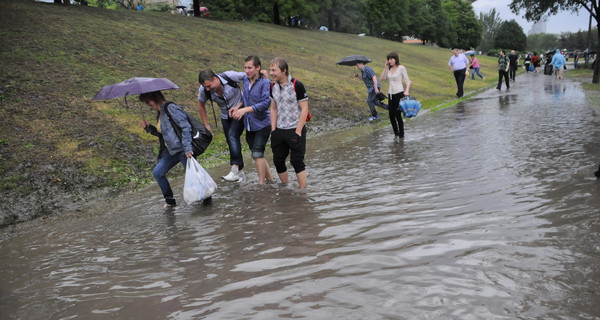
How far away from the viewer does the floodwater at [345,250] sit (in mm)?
3352

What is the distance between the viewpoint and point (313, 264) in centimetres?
407

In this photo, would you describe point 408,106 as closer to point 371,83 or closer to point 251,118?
point 371,83

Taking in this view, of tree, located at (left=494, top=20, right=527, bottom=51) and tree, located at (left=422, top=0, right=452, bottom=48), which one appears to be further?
tree, located at (left=494, top=20, right=527, bottom=51)

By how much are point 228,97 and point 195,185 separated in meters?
1.58

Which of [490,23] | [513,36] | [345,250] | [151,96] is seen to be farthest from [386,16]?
[490,23]

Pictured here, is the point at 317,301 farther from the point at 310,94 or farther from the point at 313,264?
the point at 310,94

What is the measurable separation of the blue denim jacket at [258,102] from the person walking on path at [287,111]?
1.13ft

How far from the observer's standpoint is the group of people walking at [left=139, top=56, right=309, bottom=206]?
6.44 m

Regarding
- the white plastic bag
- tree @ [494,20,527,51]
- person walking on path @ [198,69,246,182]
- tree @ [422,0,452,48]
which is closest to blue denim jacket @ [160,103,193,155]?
the white plastic bag

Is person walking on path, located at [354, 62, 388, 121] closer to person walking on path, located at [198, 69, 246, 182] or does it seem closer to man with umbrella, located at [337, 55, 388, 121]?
man with umbrella, located at [337, 55, 388, 121]

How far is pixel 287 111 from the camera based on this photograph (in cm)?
655

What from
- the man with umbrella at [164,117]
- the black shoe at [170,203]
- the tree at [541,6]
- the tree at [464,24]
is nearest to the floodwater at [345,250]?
the black shoe at [170,203]

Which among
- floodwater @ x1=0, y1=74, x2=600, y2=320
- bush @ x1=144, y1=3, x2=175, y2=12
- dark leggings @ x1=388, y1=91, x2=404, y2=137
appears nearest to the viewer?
floodwater @ x1=0, y1=74, x2=600, y2=320

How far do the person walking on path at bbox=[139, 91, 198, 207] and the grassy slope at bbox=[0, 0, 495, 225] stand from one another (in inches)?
→ 72.9
